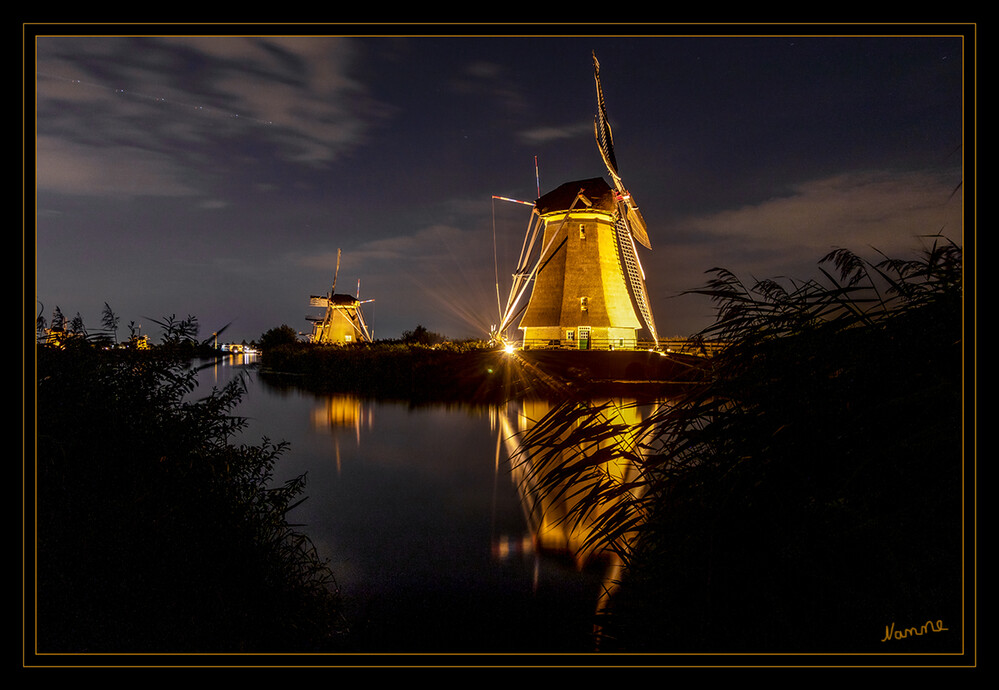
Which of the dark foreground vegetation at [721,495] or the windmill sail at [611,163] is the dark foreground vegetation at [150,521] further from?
the windmill sail at [611,163]

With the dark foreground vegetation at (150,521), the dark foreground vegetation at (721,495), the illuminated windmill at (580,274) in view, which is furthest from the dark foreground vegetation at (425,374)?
the dark foreground vegetation at (721,495)

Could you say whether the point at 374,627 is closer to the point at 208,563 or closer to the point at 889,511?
the point at 208,563

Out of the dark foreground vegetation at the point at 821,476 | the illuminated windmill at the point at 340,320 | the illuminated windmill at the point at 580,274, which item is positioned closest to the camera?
the dark foreground vegetation at the point at 821,476

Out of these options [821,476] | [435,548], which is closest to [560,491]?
[821,476]

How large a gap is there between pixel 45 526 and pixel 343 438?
50.2 feet

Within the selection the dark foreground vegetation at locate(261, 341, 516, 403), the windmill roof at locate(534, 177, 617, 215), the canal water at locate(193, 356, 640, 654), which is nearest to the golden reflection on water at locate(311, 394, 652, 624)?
the canal water at locate(193, 356, 640, 654)

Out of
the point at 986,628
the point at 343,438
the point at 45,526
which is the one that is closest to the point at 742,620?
the point at 986,628

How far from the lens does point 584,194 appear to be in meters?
30.3

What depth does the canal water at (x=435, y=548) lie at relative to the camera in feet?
20.0

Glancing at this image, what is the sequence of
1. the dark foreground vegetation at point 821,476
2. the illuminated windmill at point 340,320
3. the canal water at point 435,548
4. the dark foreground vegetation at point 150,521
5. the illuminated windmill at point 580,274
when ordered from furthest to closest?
the illuminated windmill at point 340,320 < the illuminated windmill at point 580,274 < the canal water at point 435,548 < the dark foreground vegetation at point 150,521 < the dark foreground vegetation at point 821,476
